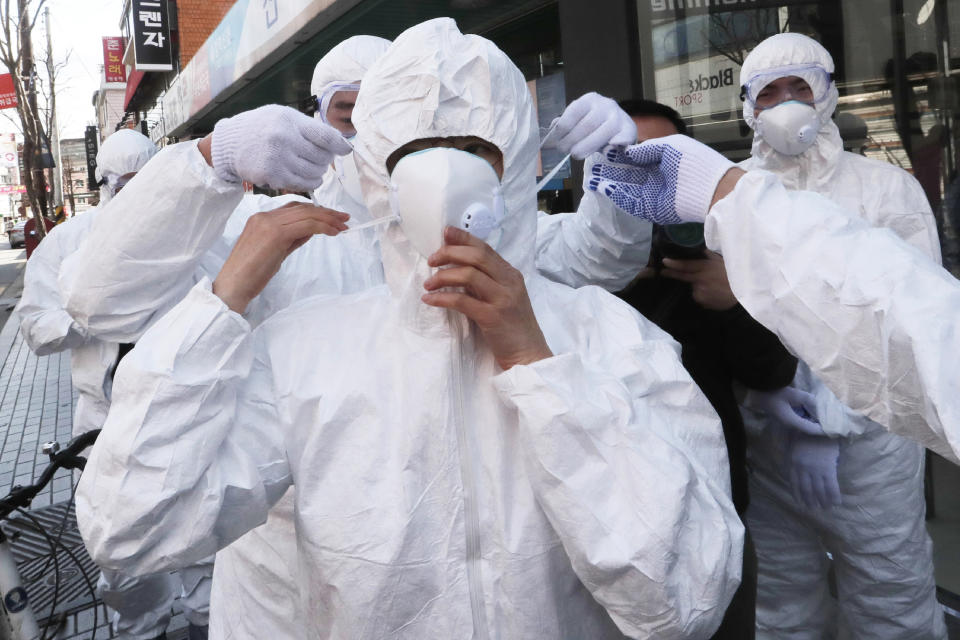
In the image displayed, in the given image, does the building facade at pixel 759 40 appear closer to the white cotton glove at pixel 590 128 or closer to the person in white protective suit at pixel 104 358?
the person in white protective suit at pixel 104 358

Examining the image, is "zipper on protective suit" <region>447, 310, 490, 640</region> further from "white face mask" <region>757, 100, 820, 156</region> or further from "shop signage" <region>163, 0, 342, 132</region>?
"shop signage" <region>163, 0, 342, 132</region>

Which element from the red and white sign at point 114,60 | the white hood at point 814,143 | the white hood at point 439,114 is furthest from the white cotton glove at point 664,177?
the red and white sign at point 114,60

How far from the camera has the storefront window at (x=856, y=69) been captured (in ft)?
12.8

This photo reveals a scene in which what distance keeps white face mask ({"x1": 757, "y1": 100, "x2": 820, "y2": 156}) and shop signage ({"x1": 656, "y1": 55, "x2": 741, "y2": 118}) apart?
1589mm

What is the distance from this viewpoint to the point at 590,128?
1.64m

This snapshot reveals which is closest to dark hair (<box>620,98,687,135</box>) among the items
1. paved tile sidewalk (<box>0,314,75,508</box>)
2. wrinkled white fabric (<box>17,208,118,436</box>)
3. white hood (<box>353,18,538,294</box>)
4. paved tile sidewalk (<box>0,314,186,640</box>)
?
white hood (<box>353,18,538,294</box>)

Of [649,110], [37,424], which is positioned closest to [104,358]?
[649,110]

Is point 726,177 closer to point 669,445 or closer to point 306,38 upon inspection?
point 669,445

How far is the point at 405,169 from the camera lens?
1.37 m

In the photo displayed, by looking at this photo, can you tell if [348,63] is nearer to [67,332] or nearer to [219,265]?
[219,265]

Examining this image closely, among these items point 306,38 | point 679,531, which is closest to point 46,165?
point 306,38

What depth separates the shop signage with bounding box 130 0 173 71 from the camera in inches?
582

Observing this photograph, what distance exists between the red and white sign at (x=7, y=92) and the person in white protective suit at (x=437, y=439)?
15156 mm

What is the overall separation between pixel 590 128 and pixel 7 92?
1534 cm
